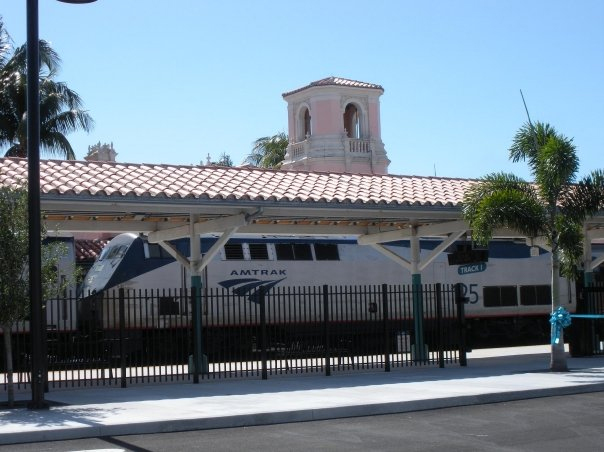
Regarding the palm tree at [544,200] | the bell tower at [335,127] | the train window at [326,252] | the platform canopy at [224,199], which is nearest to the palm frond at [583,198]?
the palm tree at [544,200]

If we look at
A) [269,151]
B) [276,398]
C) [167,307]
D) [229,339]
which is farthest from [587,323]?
[269,151]

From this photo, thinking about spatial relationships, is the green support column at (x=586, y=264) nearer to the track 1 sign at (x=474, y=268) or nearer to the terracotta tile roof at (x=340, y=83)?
the track 1 sign at (x=474, y=268)

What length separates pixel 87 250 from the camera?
3094 centimetres

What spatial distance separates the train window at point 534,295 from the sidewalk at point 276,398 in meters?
10.7

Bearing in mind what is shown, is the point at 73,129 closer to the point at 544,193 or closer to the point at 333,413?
the point at 544,193

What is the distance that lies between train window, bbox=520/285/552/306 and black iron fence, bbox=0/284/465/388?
17.8 ft

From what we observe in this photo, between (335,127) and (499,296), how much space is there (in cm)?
1809

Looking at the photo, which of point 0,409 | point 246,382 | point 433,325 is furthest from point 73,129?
point 0,409

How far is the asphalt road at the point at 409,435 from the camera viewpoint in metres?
11.0

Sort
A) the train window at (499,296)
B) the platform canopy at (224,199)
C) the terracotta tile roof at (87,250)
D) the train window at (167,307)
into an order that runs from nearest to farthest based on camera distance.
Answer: the platform canopy at (224,199)
the train window at (167,307)
the terracotta tile roof at (87,250)
the train window at (499,296)

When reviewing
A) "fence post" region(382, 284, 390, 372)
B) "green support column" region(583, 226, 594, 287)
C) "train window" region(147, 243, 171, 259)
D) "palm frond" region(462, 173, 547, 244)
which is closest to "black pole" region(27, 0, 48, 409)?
"fence post" region(382, 284, 390, 372)

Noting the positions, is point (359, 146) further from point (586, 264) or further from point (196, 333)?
point (196, 333)

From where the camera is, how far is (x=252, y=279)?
88.6 ft

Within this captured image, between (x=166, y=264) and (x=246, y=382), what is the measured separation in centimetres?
784
